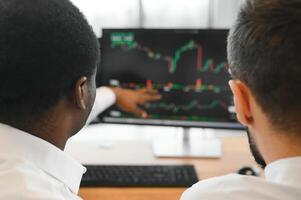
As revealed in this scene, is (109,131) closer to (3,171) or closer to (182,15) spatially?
→ (182,15)

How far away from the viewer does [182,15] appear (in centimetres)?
288

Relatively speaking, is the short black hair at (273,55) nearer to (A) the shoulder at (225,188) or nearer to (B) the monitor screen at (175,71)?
(A) the shoulder at (225,188)

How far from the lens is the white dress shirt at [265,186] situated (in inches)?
29.0

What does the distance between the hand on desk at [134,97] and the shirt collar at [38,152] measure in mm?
712

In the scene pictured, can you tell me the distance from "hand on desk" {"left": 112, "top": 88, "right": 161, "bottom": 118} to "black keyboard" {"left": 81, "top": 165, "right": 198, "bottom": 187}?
0.87 feet

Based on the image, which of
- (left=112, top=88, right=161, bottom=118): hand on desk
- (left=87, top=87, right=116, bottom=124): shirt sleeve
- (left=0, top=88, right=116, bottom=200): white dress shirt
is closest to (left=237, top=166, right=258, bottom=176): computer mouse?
(left=112, top=88, right=161, bottom=118): hand on desk

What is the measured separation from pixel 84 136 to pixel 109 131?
0.16 meters

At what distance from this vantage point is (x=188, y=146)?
1.76 metres

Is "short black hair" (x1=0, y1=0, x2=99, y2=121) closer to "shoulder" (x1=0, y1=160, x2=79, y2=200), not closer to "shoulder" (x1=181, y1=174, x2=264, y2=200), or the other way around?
"shoulder" (x1=0, y1=160, x2=79, y2=200)

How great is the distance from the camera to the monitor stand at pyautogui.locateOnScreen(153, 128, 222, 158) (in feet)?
5.56

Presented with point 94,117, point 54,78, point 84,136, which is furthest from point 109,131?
point 54,78

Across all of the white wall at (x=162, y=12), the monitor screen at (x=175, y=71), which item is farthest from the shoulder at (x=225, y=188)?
the white wall at (x=162, y=12)

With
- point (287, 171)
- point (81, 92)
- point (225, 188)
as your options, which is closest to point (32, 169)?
point (81, 92)

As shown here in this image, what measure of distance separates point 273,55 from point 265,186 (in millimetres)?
216
